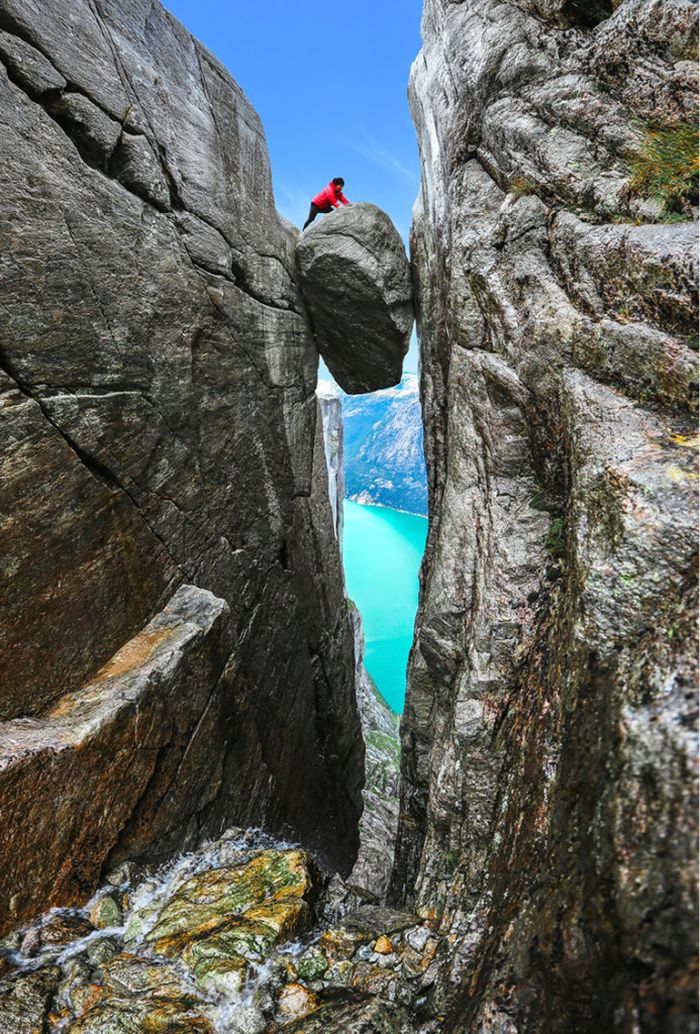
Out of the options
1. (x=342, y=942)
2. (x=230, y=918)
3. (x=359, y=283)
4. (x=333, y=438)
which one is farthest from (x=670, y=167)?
(x=333, y=438)

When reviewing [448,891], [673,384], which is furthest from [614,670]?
[448,891]

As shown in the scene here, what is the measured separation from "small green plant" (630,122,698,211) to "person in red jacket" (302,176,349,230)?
12.5 metres

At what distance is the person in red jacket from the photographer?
61.5 ft

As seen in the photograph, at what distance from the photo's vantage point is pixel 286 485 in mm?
18109

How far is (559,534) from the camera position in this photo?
9500 mm

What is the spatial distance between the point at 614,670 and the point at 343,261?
51.0 feet

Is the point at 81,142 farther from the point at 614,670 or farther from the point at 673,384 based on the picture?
the point at 614,670

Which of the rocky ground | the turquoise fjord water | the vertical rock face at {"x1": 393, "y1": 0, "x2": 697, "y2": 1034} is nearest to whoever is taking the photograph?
the vertical rock face at {"x1": 393, "y1": 0, "x2": 697, "y2": 1034}

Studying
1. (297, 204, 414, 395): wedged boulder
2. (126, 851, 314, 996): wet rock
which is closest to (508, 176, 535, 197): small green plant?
(297, 204, 414, 395): wedged boulder

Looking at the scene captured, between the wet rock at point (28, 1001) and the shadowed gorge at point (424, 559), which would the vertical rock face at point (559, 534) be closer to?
the shadowed gorge at point (424, 559)

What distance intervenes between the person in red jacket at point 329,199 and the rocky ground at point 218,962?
778 inches

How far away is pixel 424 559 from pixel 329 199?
1358 centimetres

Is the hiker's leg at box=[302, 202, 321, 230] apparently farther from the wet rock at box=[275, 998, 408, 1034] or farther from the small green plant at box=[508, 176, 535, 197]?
the wet rock at box=[275, 998, 408, 1034]

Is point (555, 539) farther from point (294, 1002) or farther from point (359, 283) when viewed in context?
point (359, 283)
